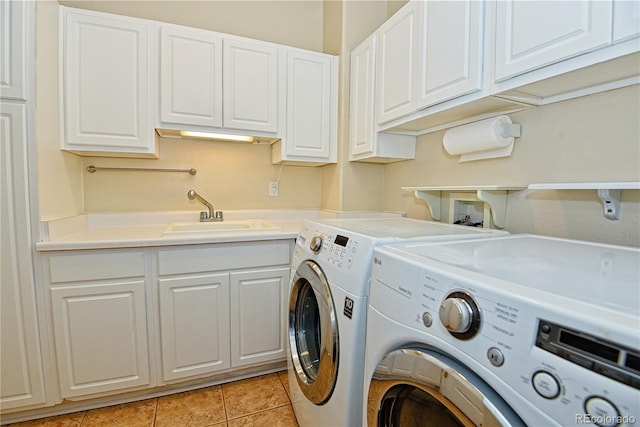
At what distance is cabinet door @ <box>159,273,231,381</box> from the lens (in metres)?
1.61

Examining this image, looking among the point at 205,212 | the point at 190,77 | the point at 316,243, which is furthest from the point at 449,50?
the point at 205,212

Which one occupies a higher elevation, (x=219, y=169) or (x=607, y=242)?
(x=219, y=169)

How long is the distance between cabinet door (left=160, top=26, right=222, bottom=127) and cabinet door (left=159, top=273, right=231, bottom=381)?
97 centimetres

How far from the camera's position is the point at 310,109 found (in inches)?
84.5

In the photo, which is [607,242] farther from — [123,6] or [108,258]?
[123,6]

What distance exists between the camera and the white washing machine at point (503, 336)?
0.40m

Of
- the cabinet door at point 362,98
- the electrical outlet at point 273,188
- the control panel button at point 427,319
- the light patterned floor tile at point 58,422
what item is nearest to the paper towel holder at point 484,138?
the cabinet door at point 362,98

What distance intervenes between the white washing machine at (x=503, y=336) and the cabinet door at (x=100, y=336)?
1.28m

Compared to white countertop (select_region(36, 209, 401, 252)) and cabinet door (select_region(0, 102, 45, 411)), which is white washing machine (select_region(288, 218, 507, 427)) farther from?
cabinet door (select_region(0, 102, 45, 411))

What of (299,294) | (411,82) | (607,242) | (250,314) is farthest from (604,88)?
(250,314)

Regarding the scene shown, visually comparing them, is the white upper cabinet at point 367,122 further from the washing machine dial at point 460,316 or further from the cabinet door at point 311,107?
the washing machine dial at point 460,316

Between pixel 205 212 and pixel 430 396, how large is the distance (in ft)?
6.04

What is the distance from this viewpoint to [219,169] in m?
2.23

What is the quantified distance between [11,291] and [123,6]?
1773 mm
